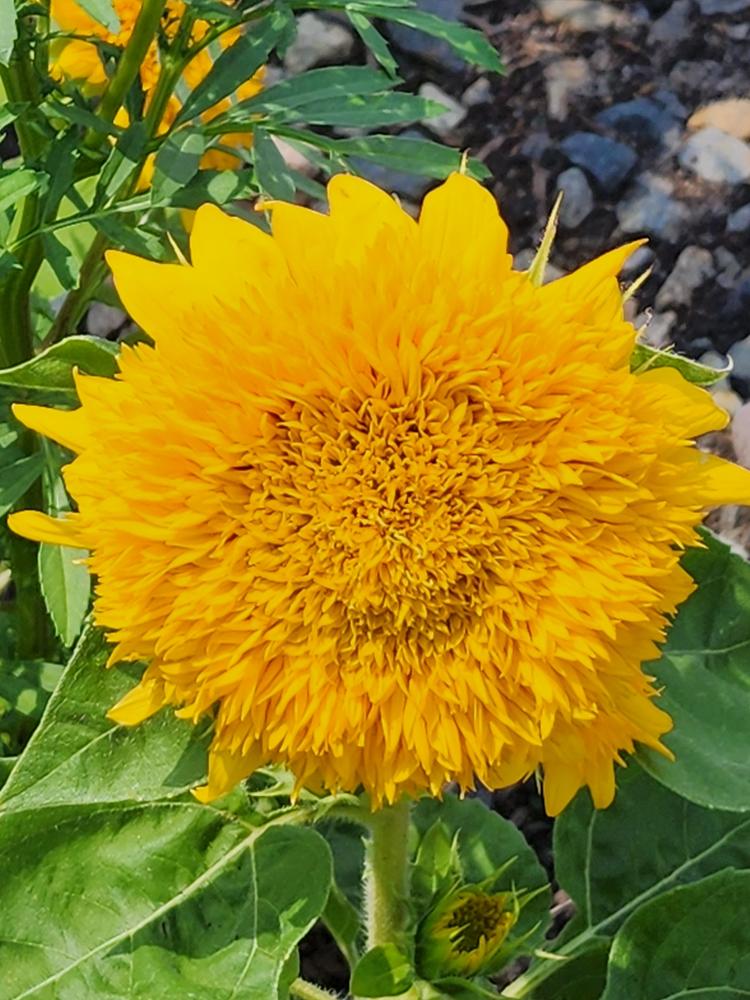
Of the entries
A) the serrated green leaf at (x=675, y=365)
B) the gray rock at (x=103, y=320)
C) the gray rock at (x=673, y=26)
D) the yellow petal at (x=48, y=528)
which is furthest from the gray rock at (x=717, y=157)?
the yellow petal at (x=48, y=528)

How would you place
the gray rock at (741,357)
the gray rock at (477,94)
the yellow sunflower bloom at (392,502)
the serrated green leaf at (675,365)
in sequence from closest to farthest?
the yellow sunflower bloom at (392,502), the serrated green leaf at (675,365), the gray rock at (741,357), the gray rock at (477,94)

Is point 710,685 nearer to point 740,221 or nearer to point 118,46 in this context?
point 118,46

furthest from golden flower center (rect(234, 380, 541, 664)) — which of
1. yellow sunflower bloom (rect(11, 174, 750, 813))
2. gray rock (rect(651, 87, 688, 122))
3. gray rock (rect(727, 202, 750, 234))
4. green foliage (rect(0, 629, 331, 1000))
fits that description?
gray rock (rect(651, 87, 688, 122))

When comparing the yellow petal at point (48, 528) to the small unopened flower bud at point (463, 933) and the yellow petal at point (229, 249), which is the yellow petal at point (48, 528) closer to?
the yellow petal at point (229, 249)

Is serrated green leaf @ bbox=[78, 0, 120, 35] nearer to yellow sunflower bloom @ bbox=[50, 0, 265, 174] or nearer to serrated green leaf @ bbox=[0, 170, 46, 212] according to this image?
serrated green leaf @ bbox=[0, 170, 46, 212]

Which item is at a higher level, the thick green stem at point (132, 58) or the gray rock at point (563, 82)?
the thick green stem at point (132, 58)

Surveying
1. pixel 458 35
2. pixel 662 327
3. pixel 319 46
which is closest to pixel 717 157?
pixel 662 327

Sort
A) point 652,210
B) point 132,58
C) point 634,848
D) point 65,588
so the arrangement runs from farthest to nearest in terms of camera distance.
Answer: point 652,210 < point 634,848 < point 65,588 < point 132,58
